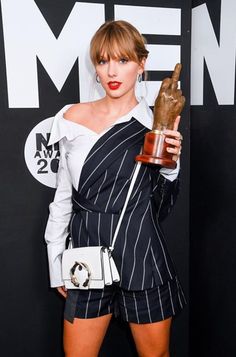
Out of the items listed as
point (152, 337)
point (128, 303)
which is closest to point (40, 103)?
point (128, 303)

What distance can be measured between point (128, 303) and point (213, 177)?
2.10ft

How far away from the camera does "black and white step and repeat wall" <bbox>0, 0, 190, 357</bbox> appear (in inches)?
60.2

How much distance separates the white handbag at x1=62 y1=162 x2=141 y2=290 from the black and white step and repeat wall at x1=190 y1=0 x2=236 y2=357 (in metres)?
0.49

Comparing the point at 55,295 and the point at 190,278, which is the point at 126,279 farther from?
the point at 190,278

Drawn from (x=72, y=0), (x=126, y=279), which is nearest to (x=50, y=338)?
(x=126, y=279)

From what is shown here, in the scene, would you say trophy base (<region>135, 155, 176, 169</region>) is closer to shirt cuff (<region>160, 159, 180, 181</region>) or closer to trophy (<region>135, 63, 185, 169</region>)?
trophy (<region>135, 63, 185, 169</region>)

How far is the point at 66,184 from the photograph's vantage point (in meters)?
1.41

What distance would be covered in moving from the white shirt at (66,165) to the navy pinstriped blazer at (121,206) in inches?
1.1

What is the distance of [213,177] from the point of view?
1661 mm

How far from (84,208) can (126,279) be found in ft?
0.86

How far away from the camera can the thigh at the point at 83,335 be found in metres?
1.33

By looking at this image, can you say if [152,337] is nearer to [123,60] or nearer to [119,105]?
[119,105]

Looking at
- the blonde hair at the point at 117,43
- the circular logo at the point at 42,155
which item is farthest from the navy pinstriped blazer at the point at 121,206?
the circular logo at the point at 42,155

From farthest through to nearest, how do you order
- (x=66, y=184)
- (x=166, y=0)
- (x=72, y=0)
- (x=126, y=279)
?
(x=166, y=0), (x=72, y=0), (x=66, y=184), (x=126, y=279)
